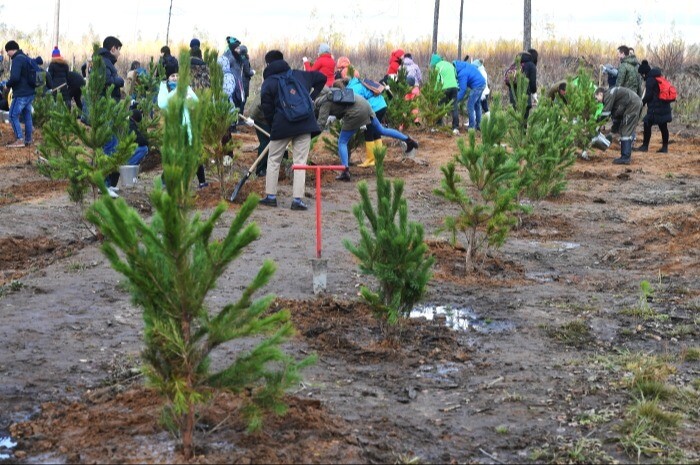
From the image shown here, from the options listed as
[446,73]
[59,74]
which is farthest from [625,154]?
[59,74]

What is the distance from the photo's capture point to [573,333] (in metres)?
7.21

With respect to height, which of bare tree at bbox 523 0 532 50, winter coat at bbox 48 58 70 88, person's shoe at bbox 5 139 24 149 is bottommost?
person's shoe at bbox 5 139 24 149

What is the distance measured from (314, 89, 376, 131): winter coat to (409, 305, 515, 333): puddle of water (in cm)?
659

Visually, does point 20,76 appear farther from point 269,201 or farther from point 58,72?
point 269,201

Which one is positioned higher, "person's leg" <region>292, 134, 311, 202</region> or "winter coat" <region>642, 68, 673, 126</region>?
"winter coat" <region>642, 68, 673, 126</region>

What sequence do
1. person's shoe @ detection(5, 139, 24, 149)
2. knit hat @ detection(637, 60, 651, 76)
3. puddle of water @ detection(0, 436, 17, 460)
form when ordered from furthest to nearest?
knit hat @ detection(637, 60, 651, 76), person's shoe @ detection(5, 139, 24, 149), puddle of water @ detection(0, 436, 17, 460)

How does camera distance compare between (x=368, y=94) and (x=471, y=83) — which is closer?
(x=368, y=94)

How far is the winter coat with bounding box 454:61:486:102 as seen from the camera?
69.3 ft

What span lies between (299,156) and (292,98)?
0.79 meters

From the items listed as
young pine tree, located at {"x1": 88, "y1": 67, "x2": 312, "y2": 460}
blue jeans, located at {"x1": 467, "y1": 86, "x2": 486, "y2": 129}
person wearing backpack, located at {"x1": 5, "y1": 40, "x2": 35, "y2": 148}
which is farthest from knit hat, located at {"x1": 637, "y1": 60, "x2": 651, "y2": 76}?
young pine tree, located at {"x1": 88, "y1": 67, "x2": 312, "y2": 460}

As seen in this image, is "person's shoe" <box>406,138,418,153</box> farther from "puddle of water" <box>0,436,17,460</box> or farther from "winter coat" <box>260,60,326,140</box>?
"puddle of water" <box>0,436,17,460</box>

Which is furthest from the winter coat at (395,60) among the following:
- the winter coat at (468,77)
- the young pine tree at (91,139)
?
the young pine tree at (91,139)

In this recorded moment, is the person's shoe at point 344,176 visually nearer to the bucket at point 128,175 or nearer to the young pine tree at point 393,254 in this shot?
the bucket at point 128,175

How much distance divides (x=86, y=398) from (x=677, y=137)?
19834mm
